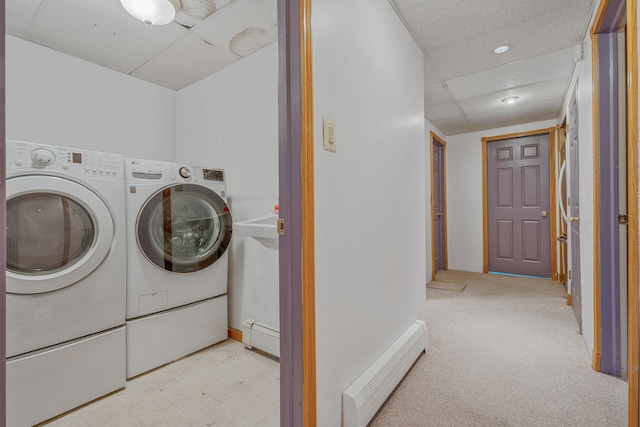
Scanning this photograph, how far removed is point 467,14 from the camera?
6.25 ft

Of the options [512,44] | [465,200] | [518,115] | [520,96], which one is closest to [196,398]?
[512,44]

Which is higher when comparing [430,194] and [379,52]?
[379,52]

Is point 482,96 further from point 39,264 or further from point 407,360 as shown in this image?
point 39,264

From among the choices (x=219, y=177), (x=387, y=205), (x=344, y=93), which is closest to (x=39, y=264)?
(x=219, y=177)

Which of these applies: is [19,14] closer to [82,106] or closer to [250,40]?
[82,106]

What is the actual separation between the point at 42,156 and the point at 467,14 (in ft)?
8.22

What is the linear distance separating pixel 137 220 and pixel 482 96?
11.2 ft

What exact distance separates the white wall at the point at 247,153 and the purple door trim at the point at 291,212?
0.97 metres

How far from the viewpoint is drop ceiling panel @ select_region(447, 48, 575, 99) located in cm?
247

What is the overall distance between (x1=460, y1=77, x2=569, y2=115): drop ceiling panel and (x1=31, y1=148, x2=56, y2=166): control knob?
11.7 feet

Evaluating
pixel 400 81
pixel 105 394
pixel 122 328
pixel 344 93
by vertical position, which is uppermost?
pixel 400 81

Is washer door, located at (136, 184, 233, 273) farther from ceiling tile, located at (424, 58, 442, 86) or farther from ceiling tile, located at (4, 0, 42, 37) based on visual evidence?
ceiling tile, located at (424, 58, 442, 86)

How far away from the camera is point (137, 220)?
1814 mm

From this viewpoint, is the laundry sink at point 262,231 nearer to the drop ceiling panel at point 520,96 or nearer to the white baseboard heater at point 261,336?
the white baseboard heater at point 261,336
